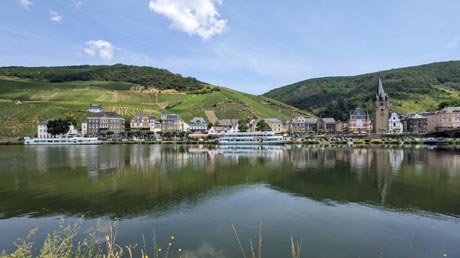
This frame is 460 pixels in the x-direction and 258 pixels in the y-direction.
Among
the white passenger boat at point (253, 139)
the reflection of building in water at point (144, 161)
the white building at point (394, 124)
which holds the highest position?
the white building at point (394, 124)

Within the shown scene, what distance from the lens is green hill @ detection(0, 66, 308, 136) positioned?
382 feet

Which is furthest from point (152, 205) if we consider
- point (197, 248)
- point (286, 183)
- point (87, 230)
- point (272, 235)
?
point (286, 183)

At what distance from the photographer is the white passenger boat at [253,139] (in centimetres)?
8766

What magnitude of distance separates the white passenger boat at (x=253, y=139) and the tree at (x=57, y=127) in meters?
61.0

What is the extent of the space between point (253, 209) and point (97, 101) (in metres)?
143

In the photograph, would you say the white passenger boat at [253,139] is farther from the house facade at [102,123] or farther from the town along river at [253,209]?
the house facade at [102,123]

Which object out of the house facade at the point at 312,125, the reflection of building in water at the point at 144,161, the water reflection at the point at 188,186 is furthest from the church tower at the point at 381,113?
the reflection of building in water at the point at 144,161

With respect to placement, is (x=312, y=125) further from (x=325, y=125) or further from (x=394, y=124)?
(x=394, y=124)

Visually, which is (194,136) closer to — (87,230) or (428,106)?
(87,230)

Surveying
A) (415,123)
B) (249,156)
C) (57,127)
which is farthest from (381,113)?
(57,127)

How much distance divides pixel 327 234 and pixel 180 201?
10358 mm

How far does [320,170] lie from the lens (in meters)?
35.2

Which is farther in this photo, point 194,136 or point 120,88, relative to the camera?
point 120,88

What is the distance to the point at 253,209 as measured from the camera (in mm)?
19234
